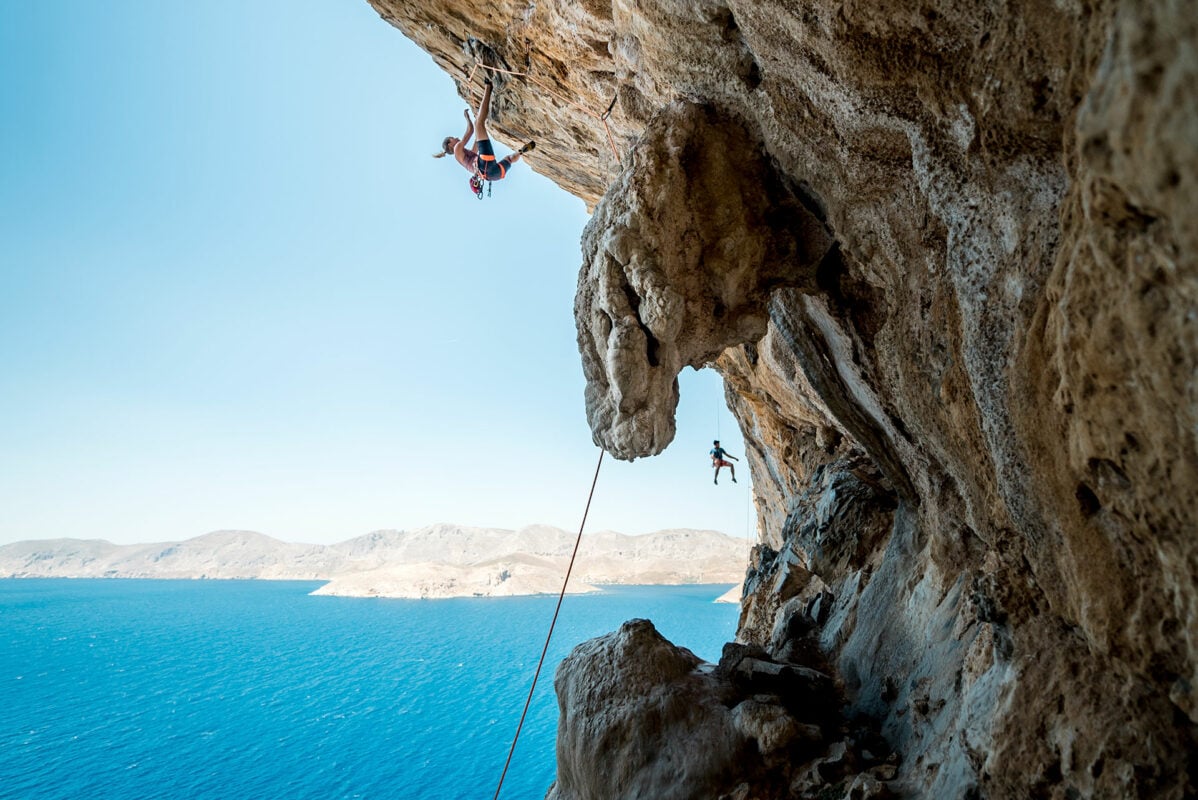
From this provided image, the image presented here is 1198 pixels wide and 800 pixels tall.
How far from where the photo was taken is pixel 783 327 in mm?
6410

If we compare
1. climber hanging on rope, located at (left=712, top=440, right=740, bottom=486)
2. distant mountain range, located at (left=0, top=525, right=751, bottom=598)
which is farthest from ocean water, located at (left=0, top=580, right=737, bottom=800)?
distant mountain range, located at (left=0, top=525, right=751, bottom=598)

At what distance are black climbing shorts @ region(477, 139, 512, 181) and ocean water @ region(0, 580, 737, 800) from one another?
15.5 m

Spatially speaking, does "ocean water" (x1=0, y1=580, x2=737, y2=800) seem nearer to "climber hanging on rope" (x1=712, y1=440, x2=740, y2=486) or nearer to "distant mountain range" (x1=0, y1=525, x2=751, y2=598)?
"climber hanging on rope" (x1=712, y1=440, x2=740, y2=486)

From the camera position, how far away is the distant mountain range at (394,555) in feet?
299

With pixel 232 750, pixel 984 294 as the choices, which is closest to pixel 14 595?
pixel 232 750

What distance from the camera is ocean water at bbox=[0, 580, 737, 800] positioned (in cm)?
1513

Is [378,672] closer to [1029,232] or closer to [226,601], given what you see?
[1029,232]

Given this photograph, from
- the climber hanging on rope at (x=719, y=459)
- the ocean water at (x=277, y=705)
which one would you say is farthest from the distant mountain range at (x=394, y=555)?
the climber hanging on rope at (x=719, y=459)

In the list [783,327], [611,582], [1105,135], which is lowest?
[611,582]

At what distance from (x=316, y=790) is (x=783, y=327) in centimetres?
1715

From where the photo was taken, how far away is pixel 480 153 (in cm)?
692

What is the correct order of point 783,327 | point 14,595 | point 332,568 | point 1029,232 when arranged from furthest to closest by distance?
point 332,568
point 14,595
point 783,327
point 1029,232

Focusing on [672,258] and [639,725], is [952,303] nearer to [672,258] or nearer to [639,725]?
[672,258]

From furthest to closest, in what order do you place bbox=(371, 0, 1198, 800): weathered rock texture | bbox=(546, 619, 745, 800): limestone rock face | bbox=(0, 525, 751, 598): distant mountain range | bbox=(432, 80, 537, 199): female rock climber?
bbox=(0, 525, 751, 598): distant mountain range → bbox=(432, 80, 537, 199): female rock climber → bbox=(546, 619, 745, 800): limestone rock face → bbox=(371, 0, 1198, 800): weathered rock texture
